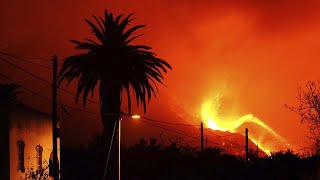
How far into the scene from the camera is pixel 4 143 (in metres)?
31.1

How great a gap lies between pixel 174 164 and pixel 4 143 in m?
39.7

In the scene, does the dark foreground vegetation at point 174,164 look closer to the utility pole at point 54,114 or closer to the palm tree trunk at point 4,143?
the utility pole at point 54,114

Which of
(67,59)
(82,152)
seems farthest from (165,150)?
(67,59)

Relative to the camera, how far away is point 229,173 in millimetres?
62469

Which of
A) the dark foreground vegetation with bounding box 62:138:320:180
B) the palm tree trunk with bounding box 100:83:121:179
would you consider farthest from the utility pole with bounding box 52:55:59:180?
the dark foreground vegetation with bounding box 62:138:320:180

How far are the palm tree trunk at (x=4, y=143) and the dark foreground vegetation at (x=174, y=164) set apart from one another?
18848 millimetres

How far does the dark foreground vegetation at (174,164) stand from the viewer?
5778 centimetres

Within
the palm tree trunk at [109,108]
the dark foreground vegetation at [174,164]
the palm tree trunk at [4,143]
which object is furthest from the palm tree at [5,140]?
the dark foreground vegetation at [174,164]

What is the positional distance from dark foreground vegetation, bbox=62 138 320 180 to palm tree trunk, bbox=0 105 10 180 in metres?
18.8

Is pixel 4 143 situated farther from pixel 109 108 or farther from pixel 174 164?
pixel 174 164

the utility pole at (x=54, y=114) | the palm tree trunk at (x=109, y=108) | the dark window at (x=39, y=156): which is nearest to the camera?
the utility pole at (x=54, y=114)

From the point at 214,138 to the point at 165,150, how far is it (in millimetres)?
51191

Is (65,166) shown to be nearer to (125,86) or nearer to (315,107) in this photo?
(125,86)

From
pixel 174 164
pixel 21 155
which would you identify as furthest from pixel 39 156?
pixel 174 164
